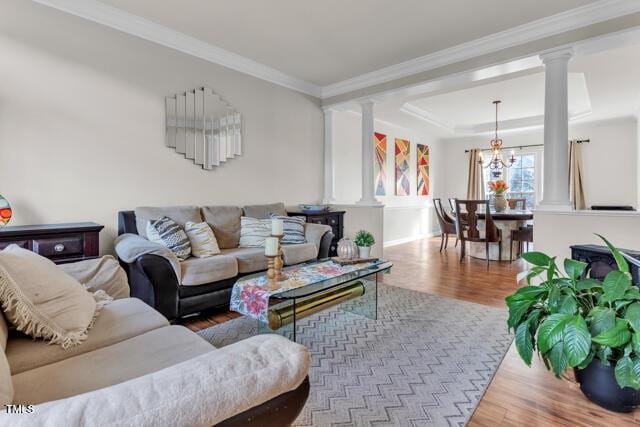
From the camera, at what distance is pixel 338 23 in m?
3.18

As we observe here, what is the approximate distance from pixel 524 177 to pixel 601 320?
687 cm

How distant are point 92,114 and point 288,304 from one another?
7.97ft

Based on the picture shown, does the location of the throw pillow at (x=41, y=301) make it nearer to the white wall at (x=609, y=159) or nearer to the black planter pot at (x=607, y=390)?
the black planter pot at (x=607, y=390)

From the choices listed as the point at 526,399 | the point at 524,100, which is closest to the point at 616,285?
the point at 526,399

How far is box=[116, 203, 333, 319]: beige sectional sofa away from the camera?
7.84ft

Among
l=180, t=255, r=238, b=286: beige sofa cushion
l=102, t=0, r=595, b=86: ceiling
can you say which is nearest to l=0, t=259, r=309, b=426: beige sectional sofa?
l=180, t=255, r=238, b=286: beige sofa cushion

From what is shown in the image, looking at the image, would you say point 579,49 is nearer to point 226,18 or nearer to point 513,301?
point 513,301

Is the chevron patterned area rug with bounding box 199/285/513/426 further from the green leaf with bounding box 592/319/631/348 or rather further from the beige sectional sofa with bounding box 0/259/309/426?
the beige sectional sofa with bounding box 0/259/309/426

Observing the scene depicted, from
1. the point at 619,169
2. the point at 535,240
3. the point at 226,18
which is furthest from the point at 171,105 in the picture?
the point at 619,169

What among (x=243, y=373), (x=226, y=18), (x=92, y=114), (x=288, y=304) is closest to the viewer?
(x=243, y=373)

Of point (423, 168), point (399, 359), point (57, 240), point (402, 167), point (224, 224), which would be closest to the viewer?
point (399, 359)

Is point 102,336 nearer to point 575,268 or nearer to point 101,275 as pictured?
point 101,275

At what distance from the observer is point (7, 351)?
118cm

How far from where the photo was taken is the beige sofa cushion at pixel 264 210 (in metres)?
3.84
